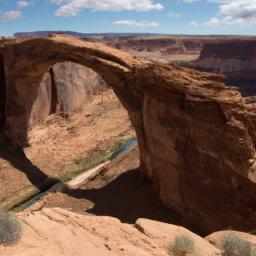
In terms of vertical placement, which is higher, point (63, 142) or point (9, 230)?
point (9, 230)

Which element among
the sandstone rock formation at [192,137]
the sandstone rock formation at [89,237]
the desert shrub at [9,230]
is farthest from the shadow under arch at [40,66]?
the desert shrub at [9,230]

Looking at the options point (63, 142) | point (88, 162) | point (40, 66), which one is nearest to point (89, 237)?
point (40, 66)

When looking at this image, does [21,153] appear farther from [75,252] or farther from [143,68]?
[75,252]

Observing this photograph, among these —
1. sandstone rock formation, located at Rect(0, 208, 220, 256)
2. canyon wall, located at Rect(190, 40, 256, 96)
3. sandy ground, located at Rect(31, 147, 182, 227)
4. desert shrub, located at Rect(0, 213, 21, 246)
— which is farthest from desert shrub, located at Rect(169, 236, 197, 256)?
canyon wall, located at Rect(190, 40, 256, 96)

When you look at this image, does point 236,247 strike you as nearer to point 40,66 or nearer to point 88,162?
point 88,162

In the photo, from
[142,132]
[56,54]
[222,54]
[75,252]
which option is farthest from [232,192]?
[222,54]

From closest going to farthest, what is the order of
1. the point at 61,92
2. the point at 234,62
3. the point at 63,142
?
1. the point at 63,142
2. the point at 61,92
3. the point at 234,62
